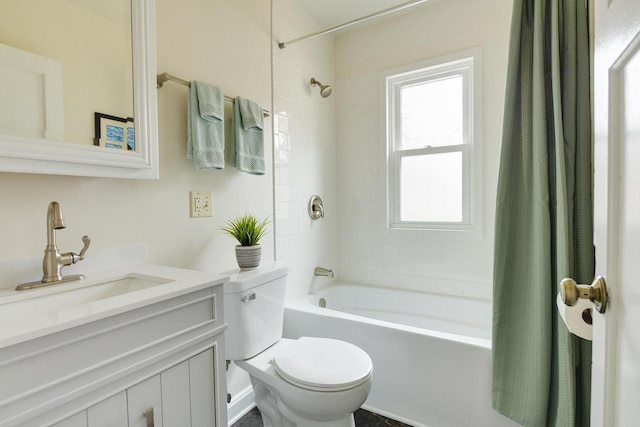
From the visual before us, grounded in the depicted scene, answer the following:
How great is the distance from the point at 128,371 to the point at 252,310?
67 cm

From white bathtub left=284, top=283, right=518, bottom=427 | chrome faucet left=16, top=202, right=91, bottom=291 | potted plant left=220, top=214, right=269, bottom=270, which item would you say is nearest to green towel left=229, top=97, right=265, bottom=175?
potted plant left=220, top=214, right=269, bottom=270

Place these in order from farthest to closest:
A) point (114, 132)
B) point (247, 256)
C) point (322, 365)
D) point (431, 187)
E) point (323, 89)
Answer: point (431, 187)
point (323, 89)
point (247, 256)
point (322, 365)
point (114, 132)

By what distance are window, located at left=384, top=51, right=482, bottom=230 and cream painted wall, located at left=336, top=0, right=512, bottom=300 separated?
0.26 feet

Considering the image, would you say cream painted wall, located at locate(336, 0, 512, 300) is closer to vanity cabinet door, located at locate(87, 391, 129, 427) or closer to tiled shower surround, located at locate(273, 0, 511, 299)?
tiled shower surround, located at locate(273, 0, 511, 299)

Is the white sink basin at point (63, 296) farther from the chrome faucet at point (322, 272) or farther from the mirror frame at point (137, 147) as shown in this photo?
the chrome faucet at point (322, 272)

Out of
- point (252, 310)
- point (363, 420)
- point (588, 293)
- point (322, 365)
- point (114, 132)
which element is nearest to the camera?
point (588, 293)

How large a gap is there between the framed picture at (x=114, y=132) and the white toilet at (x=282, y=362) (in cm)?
68

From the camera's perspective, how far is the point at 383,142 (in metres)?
2.54

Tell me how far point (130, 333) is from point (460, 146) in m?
2.31

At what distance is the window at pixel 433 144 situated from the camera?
7.48 feet

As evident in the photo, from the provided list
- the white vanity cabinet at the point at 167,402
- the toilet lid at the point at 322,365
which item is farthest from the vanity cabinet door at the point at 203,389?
the toilet lid at the point at 322,365

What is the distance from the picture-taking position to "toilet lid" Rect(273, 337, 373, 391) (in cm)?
120

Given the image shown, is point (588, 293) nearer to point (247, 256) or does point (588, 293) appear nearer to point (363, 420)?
point (247, 256)

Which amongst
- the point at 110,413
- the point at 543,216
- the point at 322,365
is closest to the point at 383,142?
the point at 543,216
